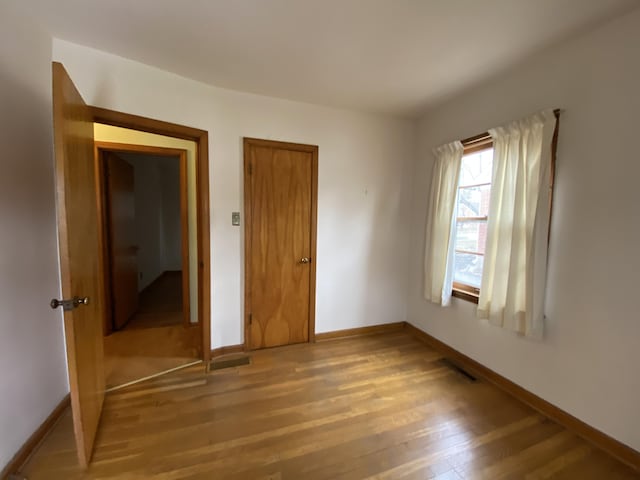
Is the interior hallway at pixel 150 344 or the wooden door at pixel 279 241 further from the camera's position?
the wooden door at pixel 279 241

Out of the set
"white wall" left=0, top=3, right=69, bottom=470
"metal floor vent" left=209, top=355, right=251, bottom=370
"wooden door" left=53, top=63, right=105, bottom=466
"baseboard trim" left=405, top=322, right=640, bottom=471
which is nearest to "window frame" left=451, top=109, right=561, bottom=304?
"baseboard trim" left=405, top=322, right=640, bottom=471

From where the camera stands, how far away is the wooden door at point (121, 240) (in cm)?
289

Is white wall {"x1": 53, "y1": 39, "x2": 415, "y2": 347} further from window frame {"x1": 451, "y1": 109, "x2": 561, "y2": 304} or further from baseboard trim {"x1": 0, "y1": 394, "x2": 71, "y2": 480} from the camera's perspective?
baseboard trim {"x1": 0, "y1": 394, "x2": 71, "y2": 480}

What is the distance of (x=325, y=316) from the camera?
2941 millimetres

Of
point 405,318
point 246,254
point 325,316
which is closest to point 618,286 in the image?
point 405,318

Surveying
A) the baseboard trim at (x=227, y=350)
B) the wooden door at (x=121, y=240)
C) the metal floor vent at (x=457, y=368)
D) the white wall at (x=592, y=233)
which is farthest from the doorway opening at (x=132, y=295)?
the white wall at (x=592, y=233)

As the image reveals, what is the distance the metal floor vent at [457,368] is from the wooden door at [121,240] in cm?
353

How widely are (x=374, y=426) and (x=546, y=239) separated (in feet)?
5.55

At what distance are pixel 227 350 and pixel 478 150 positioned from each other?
2.98 metres

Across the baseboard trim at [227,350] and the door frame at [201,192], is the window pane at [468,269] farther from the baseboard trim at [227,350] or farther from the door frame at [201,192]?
the door frame at [201,192]

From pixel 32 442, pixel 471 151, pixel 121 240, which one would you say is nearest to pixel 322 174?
pixel 471 151

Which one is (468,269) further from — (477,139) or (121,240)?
(121,240)

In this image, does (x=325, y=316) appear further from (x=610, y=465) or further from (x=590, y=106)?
(x=590, y=106)

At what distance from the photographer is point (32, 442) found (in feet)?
4.87
